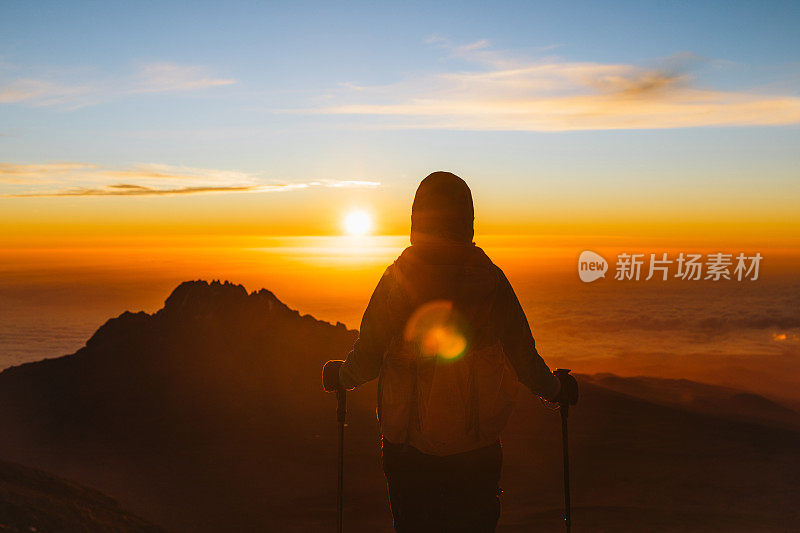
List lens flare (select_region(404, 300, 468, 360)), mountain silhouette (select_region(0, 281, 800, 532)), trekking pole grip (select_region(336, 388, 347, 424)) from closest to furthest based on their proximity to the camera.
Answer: lens flare (select_region(404, 300, 468, 360))
trekking pole grip (select_region(336, 388, 347, 424))
mountain silhouette (select_region(0, 281, 800, 532))

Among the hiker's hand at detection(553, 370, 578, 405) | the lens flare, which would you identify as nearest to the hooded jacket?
the lens flare

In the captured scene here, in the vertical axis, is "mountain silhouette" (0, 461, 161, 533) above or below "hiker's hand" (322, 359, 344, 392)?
below

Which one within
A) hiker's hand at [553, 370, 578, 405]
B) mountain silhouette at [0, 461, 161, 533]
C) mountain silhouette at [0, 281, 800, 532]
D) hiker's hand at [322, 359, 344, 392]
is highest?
hiker's hand at [322, 359, 344, 392]

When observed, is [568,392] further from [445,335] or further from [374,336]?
[374,336]

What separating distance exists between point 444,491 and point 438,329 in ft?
2.57

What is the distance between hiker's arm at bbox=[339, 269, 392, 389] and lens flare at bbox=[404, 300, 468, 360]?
0.44 ft

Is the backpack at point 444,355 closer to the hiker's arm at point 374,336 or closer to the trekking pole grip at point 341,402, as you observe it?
the hiker's arm at point 374,336

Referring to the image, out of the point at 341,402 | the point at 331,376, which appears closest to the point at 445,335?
the point at 331,376

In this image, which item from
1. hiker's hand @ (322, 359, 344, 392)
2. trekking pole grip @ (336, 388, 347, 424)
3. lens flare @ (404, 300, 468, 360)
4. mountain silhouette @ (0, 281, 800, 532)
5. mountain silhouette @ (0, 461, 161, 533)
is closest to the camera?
lens flare @ (404, 300, 468, 360)

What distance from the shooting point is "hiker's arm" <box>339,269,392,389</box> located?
2.93m

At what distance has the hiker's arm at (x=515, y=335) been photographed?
2926mm

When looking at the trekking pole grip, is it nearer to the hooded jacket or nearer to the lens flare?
the hooded jacket

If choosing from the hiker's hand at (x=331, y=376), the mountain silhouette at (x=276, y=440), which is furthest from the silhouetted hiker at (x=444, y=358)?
the mountain silhouette at (x=276, y=440)

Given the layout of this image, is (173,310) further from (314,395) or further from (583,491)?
(583,491)
